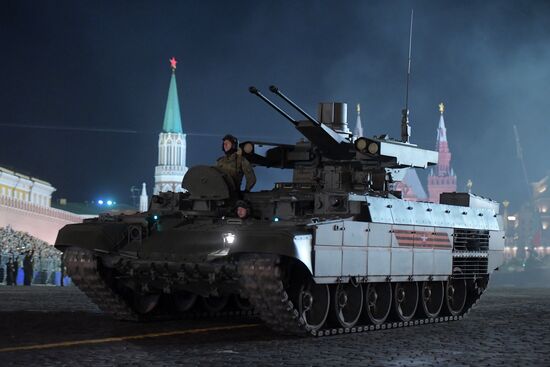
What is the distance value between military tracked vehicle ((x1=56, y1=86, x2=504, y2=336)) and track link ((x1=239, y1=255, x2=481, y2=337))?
2cm

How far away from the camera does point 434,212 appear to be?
18078 millimetres

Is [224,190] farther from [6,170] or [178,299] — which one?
[6,170]

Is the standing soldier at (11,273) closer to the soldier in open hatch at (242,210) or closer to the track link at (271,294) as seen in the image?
the soldier in open hatch at (242,210)

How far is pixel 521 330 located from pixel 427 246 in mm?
2327

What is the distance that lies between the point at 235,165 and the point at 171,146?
5722 inches

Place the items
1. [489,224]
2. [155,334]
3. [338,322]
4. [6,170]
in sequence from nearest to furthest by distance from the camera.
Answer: [155,334] → [338,322] → [489,224] → [6,170]

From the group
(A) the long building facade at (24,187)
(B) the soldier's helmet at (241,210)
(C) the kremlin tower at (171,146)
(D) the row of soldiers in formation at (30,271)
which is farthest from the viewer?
(C) the kremlin tower at (171,146)

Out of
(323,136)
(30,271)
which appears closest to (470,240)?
(323,136)

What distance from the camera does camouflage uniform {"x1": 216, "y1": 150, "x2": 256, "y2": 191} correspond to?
56.2ft

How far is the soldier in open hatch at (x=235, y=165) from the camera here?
17125 millimetres

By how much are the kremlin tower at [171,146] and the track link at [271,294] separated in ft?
Answer: 472

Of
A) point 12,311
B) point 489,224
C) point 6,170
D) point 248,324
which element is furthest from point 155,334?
point 6,170

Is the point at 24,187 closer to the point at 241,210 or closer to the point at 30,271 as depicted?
the point at 30,271

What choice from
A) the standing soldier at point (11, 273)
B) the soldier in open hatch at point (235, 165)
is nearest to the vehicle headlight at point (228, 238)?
the soldier in open hatch at point (235, 165)
